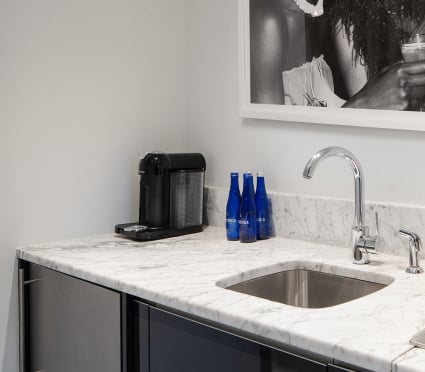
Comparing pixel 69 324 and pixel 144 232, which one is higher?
pixel 144 232

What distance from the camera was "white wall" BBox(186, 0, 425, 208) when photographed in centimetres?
194

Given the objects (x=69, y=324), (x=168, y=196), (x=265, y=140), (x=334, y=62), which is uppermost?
(x=334, y=62)

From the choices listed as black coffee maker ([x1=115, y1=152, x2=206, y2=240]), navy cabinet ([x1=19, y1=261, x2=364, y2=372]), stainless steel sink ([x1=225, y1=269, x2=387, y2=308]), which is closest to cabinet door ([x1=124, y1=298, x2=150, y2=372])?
navy cabinet ([x1=19, y1=261, x2=364, y2=372])

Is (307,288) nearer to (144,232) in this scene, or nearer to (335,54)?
(144,232)

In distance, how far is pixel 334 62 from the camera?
2.04m

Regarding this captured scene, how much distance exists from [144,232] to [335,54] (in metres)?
0.82

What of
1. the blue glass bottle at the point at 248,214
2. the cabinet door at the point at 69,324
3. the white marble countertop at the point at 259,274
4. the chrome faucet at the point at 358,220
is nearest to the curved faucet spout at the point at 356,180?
the chrome faucet at the point at 358,220

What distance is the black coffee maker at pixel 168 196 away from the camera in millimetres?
2250

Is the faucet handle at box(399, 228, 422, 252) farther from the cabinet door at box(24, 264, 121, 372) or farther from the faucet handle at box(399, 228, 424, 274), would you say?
the cabinet door at box(24, 264, 121, 372)

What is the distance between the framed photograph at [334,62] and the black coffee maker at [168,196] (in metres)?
0.28

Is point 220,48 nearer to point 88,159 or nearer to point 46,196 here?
point 88,159

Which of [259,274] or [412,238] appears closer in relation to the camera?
[412,238]

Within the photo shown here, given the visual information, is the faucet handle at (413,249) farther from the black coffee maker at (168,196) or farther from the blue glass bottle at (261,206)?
the black coffee maker at (168,196)

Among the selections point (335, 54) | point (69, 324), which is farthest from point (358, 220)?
point (69, 324)
